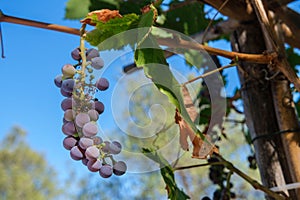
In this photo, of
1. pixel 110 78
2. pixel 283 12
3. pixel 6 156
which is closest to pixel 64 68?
pixel 110 78

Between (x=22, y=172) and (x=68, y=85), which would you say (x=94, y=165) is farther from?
(x=22, y=172)

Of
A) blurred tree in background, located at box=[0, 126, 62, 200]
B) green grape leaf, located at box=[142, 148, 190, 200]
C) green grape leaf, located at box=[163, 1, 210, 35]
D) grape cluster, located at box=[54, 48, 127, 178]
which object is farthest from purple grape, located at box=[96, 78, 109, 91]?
blurred tree in background, located at box=[0, 126, 62, 200]

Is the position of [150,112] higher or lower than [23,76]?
lower

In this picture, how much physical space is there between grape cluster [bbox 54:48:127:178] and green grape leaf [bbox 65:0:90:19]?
50 cm

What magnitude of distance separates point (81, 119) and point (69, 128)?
0.02m

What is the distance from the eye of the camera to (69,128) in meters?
0.36

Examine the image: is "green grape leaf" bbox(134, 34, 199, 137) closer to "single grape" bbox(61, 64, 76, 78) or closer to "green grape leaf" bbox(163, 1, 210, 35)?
"single grape" bbox(61, 64, 76, 78)

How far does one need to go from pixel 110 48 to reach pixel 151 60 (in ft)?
0.20

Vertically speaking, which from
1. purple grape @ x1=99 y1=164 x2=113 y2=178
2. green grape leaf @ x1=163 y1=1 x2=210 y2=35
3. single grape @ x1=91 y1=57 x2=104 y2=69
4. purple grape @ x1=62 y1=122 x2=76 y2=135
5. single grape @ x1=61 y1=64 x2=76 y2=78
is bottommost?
purple grape @ x1=99 y1=164 x2=113 y2=178

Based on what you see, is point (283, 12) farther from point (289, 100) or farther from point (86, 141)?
point (86, 141)

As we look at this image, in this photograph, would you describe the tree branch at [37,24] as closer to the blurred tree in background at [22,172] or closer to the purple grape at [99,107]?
the purple grape at [99,107]

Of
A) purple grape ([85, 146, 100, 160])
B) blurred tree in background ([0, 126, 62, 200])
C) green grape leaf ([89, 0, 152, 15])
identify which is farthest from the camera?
blurred tree in background ([0, 126, 62, 200])

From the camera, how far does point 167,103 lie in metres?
0.42

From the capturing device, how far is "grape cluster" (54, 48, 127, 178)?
0.35 metres
